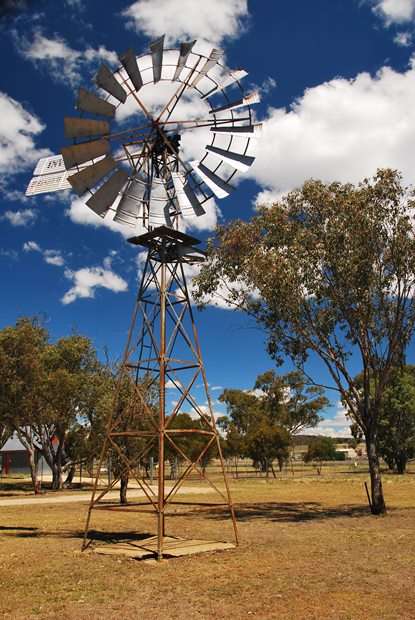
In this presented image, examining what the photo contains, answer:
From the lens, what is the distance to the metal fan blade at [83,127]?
50.5 feet

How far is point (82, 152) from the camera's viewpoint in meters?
15.7

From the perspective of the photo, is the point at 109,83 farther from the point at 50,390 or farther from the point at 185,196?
the point at 50,390

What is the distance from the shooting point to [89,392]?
148 feet

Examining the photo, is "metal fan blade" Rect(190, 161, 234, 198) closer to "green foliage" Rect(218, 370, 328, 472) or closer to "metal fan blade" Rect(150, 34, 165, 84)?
"metal fan blade" Rect(150, 34, 165, 84)

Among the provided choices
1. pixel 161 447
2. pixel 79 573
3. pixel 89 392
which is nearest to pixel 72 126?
pixel 161 447

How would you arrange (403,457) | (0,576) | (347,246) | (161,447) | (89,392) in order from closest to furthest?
(0,576)
(161,447)
(347,246)
(89,392)
(403,457)

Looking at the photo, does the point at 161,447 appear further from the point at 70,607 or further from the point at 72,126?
the point at 72,126

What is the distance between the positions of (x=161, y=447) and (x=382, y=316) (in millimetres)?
15233

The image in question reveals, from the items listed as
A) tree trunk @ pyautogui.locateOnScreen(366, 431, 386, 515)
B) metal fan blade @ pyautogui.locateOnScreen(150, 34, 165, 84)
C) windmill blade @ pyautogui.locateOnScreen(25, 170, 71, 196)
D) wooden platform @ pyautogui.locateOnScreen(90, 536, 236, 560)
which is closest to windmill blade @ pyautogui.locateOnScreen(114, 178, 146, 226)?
windmill blade @ pyautogui.locateOnScreen(25, 170, 71, 196)

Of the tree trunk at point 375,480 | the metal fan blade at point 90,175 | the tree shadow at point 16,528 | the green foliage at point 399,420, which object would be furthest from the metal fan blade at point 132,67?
the green foliage at point 399,420

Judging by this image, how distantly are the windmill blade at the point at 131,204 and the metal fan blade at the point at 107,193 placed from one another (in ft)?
0.85

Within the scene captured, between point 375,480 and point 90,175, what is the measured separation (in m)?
17.1

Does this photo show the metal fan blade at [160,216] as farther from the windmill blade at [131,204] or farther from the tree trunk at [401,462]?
the tree trunk at [401,462]

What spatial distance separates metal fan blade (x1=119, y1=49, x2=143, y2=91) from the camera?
14.9 meters
